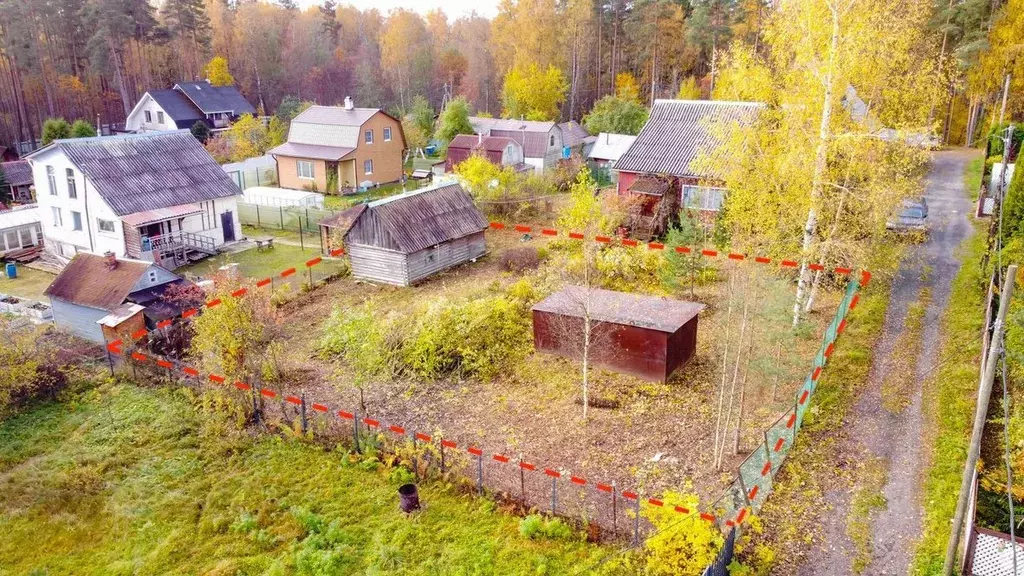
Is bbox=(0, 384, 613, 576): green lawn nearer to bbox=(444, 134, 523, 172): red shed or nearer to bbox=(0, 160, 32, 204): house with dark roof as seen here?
bbox=(0, 160, 32, 204): house with dark roof

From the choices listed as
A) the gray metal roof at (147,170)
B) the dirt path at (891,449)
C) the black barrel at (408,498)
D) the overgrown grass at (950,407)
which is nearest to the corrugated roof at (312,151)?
the gray metal roof at (147,170)

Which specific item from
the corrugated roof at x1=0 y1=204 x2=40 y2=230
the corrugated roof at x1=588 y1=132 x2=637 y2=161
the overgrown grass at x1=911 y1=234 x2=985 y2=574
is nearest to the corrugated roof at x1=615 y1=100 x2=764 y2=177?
the overgrown grass at x1=911 y1=234 x2=985 y2=574

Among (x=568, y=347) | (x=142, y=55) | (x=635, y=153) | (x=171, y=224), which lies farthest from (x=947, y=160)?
(x=142, y=55)

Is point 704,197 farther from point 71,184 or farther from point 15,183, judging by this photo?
point 15,183

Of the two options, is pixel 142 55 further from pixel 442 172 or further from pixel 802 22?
pixel 802 22

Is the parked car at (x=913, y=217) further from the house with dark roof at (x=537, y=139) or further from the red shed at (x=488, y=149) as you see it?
the red shed at (x=488, y=149)
